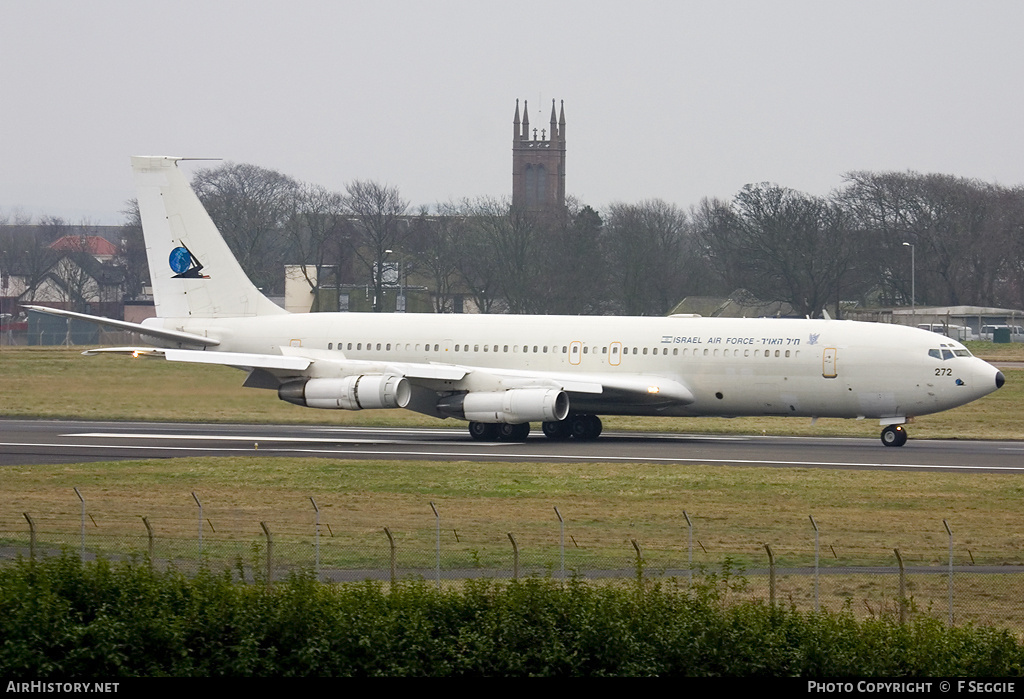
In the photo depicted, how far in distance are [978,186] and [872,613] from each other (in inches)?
4410

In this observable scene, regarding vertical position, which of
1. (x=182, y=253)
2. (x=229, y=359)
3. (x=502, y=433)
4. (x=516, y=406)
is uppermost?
(x=182, y=253)

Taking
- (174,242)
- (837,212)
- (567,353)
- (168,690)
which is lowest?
(168,690)

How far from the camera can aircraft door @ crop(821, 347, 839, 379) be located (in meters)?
43.7

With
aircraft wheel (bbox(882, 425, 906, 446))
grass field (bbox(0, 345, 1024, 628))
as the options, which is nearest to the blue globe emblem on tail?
grass field (bbox(0, 345, 1024, 628))

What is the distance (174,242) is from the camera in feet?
170

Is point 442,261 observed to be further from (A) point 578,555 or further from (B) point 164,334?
(A) point 578,555

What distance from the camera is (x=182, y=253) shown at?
51.8 metres

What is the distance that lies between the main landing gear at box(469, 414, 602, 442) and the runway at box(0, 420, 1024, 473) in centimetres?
43

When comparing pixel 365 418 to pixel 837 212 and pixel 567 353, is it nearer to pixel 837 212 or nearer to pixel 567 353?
pixel 567 353

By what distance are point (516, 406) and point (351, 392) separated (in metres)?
5.50

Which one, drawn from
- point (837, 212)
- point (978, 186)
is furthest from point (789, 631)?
point (978, 186)

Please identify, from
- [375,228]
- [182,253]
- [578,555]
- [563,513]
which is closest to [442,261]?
[375,228]

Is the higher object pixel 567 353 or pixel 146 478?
pixel 567 353

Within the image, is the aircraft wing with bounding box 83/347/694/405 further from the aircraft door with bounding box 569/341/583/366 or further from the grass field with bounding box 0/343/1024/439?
the grass field with bounding box 0/343/1024/439
